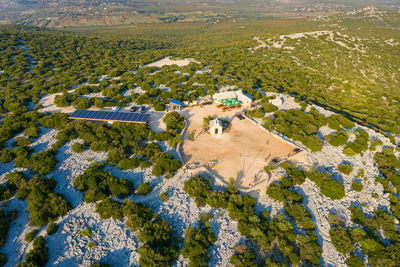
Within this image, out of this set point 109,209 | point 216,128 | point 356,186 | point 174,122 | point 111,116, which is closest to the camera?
point 109,209

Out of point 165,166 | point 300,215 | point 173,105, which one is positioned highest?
point 173,105

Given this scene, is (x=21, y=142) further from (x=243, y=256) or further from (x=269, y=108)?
(x=269, y=108)

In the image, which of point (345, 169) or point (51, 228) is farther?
point (345, 169)

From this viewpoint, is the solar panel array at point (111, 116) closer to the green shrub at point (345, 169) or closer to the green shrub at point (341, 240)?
the green shrub at point (341, 240)

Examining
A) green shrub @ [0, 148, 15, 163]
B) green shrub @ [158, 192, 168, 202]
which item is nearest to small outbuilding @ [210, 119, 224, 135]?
green shrub @ [158, 192, 168, 202]

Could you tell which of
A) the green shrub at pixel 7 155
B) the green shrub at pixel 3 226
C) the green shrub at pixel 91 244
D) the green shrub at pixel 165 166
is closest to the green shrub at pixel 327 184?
the green shrub at pixel 165 166

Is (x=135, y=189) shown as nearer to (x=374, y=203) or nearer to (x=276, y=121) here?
(x=276, y=121)

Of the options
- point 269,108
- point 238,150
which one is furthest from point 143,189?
point 269,108

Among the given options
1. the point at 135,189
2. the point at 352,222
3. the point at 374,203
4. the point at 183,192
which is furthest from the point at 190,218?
the point at 374,203

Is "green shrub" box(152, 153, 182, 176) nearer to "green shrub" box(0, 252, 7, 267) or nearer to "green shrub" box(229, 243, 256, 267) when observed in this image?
"green shrub" box(229, 243, 256, 267)
